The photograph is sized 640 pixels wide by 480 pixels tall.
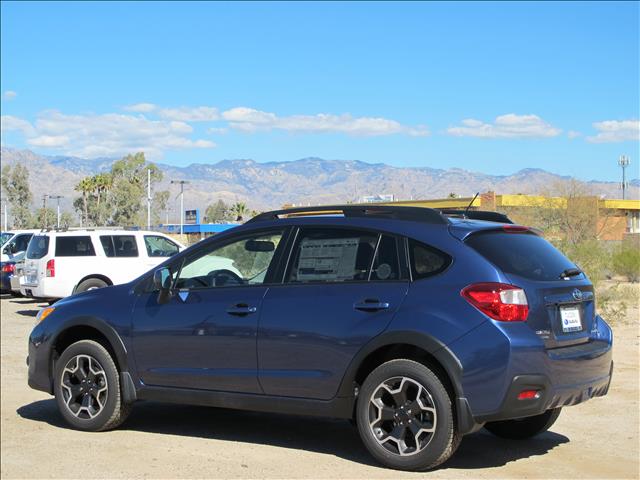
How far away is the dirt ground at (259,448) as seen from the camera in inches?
260

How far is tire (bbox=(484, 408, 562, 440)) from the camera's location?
7.51m

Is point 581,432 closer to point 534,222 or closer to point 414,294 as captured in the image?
point 414,294

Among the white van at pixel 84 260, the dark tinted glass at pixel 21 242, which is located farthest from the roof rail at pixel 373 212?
the dark tinted glass at pixel 21 242

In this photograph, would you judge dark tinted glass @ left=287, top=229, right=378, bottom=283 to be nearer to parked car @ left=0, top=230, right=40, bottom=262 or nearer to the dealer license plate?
the dealer license plate

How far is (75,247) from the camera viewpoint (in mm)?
19688

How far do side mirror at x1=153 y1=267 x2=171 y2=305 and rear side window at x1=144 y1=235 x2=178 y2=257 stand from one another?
12.3 meters

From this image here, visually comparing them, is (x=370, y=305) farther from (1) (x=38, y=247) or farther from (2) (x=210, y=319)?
(1) (x=38, y=247)

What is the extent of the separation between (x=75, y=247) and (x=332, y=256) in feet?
44.7

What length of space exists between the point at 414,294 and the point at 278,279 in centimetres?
123

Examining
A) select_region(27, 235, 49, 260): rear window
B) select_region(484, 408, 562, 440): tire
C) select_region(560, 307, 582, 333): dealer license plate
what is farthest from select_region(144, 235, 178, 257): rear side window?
select_region(560, 307, 582, 333): dealer license plate

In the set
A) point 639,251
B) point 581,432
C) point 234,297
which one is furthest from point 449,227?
point 639,251

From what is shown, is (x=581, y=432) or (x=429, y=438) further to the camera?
(x=581, y=432)

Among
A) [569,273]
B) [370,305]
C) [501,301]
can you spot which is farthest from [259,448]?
[569,273]

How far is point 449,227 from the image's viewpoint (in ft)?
22.5
